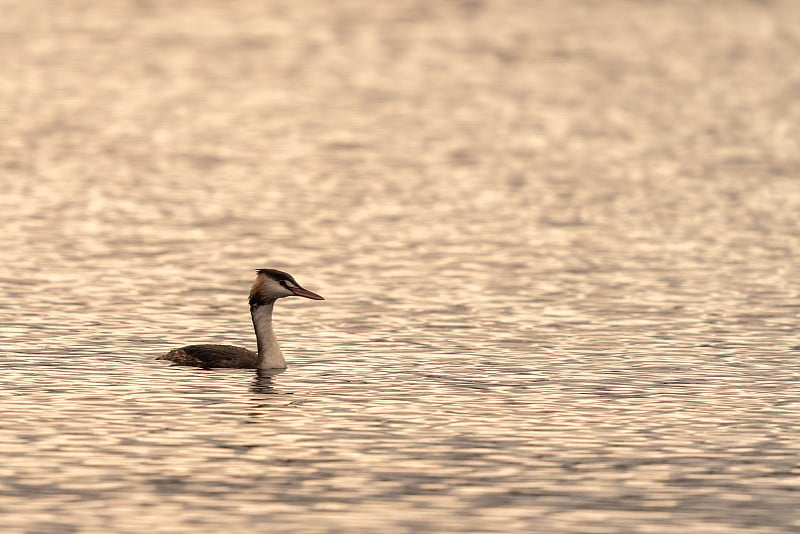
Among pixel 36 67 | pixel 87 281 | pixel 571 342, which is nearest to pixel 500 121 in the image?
pixel 36 67

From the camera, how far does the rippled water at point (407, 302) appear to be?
781 inches

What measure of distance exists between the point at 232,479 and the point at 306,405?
4409 millimetres

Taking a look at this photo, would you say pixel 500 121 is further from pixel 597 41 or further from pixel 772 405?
pixel 772 405

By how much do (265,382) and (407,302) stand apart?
777cm

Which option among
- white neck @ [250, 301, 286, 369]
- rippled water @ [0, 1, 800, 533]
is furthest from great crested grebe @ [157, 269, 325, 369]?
rippled water @ [0, 1, 800, 533]

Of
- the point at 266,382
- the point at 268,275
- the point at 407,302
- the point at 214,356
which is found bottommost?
the point at 266,382

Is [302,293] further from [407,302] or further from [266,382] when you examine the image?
[407,302]

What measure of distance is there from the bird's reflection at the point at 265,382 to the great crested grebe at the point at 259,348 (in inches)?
2.7

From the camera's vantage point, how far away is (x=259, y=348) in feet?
89.2

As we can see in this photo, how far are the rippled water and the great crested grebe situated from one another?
0.45 m

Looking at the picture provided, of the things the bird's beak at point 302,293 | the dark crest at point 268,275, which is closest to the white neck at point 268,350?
the dark crest at point 268,275

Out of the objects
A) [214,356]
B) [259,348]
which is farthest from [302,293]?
[214,356]

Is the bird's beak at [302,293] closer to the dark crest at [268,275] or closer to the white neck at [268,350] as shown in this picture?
the dark crest at [268,275]

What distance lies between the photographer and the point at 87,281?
117 ft
